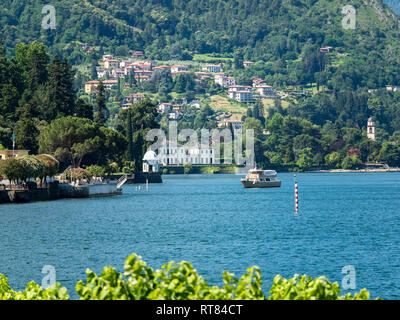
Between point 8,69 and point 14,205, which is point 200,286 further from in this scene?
point 8,69

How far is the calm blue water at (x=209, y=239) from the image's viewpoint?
46.2 meters

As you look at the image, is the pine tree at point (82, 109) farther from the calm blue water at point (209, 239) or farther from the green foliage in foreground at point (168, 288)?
the green foliage in foreground at point (168, 288)

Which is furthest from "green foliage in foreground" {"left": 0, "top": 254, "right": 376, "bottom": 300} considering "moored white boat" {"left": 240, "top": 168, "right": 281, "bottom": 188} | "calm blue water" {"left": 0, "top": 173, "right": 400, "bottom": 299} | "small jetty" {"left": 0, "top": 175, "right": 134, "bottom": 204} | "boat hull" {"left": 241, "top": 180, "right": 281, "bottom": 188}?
"boat hull" {"left": 241, "top": 180, "right": 281, "bottom": 188}

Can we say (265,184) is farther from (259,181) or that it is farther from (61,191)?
(61,191)

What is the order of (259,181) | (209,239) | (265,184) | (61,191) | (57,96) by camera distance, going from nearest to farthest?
(209,239) < (61,191) < (57,96) < (259,181) < (265,184)

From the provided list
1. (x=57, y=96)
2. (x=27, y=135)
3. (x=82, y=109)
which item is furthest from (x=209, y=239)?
(x=57, y=96)

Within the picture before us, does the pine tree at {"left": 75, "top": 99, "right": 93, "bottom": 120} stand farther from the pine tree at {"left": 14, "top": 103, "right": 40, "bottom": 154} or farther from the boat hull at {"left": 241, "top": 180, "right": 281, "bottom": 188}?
the boat hull at {"left": 241, "top": 180, "right": 281, "bottom": 188}

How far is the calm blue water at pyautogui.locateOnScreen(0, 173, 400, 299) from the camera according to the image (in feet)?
152

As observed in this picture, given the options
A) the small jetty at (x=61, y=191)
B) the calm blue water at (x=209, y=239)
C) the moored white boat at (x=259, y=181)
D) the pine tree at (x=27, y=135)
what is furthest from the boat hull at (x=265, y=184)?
the calm blue water at (x=209, y=239)

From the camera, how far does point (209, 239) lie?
209 feet

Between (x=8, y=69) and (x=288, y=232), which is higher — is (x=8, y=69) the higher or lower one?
the higher one

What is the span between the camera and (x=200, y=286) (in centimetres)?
1477
